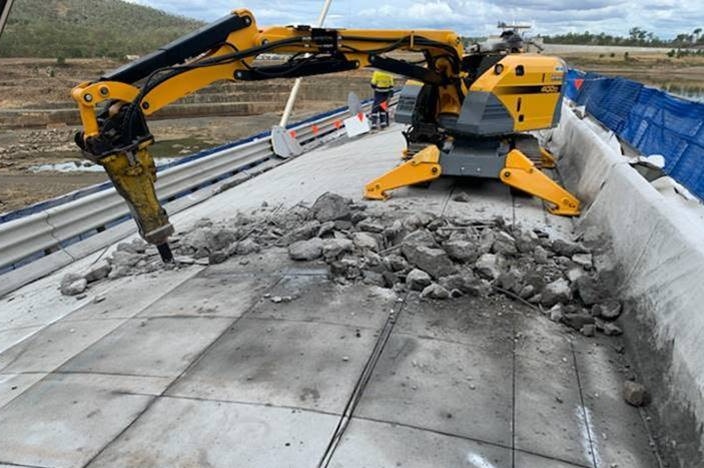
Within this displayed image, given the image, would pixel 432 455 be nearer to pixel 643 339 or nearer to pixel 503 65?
pixel 643 339

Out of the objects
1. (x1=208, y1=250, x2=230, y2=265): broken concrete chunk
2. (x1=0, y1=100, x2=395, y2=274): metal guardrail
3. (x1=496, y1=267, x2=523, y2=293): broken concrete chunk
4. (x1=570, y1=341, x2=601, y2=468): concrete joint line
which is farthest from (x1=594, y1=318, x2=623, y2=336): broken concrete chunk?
(x1=0, y1=100, x2=395, y2=274): metal guardrail

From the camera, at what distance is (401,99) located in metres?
9.09

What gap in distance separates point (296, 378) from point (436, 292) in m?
1.61

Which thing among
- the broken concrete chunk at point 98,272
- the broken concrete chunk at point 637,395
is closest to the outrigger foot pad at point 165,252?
the broken concrete chunk at point 98,272

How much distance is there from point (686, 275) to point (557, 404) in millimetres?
1225

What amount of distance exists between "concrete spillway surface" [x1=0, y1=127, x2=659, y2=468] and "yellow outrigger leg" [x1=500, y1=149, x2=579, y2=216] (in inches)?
108

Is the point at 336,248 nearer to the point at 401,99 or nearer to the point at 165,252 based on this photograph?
the point at 165,252

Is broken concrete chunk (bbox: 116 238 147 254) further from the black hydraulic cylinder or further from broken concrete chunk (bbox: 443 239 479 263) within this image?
broken concrete chunk (bbox: 443 239 479 263)

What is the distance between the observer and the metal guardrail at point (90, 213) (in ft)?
19.9

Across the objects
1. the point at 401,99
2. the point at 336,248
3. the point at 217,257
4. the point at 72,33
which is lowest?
the point at 72,33

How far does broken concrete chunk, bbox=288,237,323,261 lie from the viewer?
572 centimetres

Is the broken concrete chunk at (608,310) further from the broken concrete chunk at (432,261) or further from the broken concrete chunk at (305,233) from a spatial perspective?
the broken concrete chunk at (305,233)

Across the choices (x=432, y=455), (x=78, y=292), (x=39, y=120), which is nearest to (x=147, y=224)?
(x=78, y=292)

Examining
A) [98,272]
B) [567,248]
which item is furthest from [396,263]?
[98,272]
